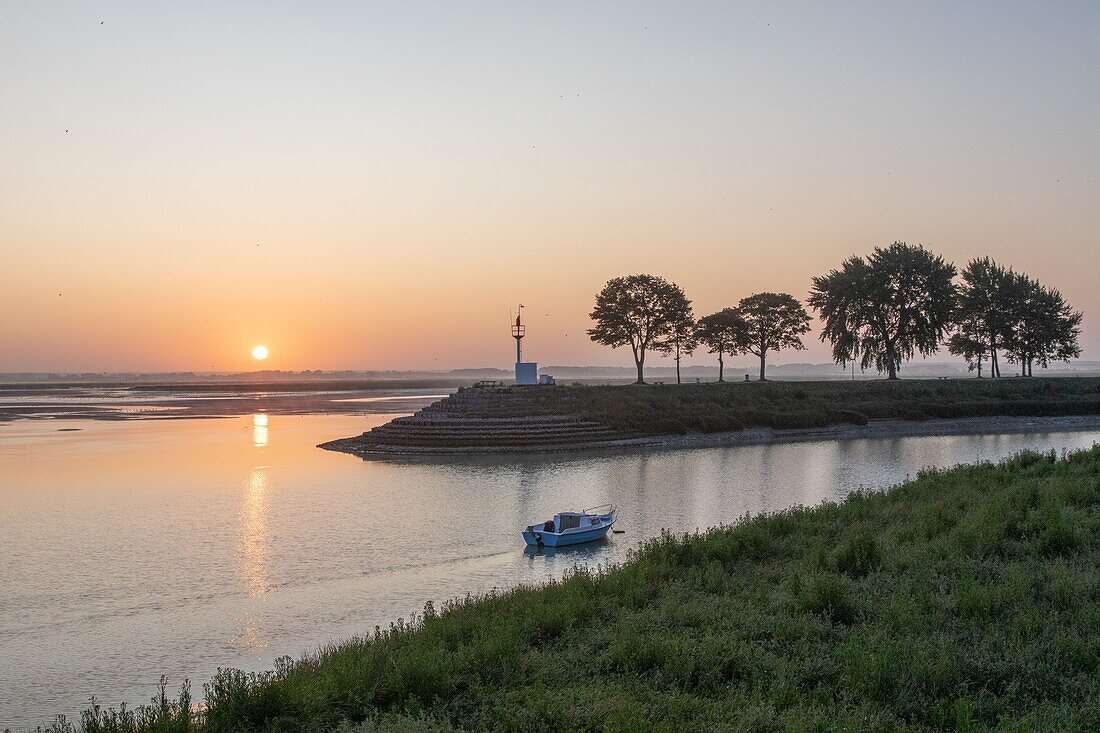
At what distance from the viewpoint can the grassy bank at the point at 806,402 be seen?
2766 inches

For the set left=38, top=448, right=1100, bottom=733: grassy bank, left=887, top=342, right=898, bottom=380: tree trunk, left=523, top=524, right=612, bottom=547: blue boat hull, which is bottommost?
left=523, top=524, right=612, bottom=547: blue boat hull

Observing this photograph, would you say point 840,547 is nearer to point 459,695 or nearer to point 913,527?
point 913,527

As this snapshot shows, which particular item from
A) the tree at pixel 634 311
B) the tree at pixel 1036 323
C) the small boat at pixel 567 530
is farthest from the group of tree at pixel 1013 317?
the small boat at pixel 567 530

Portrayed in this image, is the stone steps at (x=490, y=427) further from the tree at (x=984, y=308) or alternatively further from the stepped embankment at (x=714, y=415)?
the tree at (x=984, y=308)

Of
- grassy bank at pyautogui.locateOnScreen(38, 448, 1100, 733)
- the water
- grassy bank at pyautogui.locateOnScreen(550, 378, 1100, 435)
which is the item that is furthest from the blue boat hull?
grassy bank at pyautogui.locateOnScreen(550, 378, 1100, 435)

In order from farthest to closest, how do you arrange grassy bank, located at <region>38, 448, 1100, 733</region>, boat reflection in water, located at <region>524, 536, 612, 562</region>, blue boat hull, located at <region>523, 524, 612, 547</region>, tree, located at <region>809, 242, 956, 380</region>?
1. tree, located at <region>809, 242, 956, 380</region>
2. blue boat hull, located at <region>523, 524, 612, 547</region>
3. boat reflection in water, located at <region>524, 536, 612, 562</region>
4. grassy bank, located at <region>38, 448, 1100, 733</region>

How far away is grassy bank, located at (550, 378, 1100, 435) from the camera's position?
70250 mm

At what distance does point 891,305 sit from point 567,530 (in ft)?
273

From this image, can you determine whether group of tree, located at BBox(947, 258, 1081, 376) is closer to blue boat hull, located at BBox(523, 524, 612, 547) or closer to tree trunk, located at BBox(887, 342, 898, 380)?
tree trunk, located at BBox(887, 342, 898, 380)

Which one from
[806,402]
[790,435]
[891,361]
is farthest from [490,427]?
[891,361]

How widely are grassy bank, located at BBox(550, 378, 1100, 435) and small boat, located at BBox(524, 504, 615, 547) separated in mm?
37977

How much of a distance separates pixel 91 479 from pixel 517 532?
28.7m

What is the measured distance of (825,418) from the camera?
76.8 metres

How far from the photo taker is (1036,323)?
105188mm
